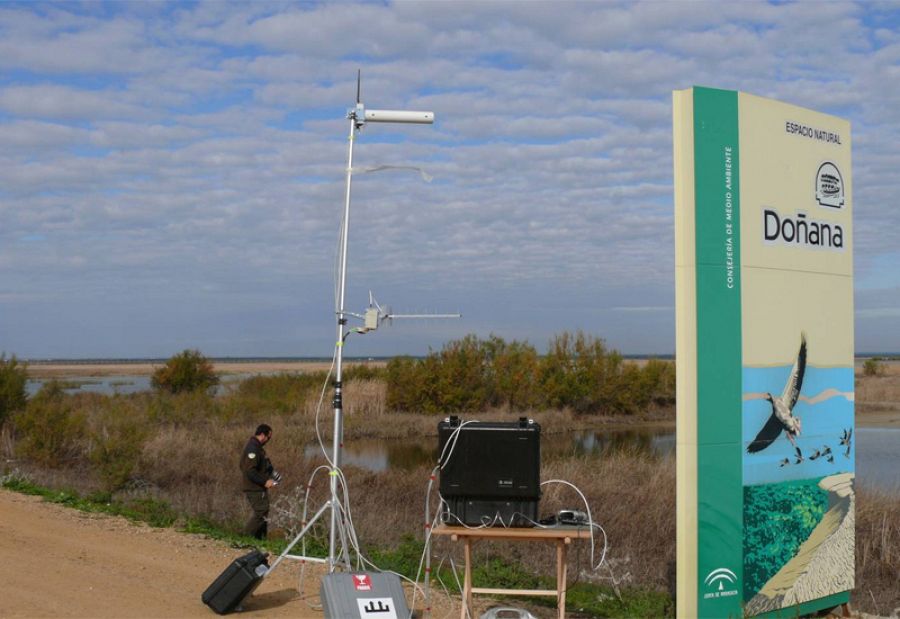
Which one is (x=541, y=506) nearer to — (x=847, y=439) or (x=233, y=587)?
(x=847, y=439)

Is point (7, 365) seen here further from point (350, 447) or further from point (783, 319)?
point (783, 319)

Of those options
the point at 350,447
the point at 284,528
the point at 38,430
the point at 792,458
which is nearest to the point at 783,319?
the point at 792,458

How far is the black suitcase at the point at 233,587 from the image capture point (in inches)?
279

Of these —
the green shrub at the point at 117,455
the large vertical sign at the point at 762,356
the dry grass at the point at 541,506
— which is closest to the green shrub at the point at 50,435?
the dry grass at the point at 541,506

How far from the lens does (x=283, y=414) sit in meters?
37.8

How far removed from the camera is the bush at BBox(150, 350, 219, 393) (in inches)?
1650

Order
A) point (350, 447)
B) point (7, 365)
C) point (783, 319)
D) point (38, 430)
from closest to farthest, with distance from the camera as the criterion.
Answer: point (783, 319) < point (38, 430) < point (7, 365) < point (350, 447)

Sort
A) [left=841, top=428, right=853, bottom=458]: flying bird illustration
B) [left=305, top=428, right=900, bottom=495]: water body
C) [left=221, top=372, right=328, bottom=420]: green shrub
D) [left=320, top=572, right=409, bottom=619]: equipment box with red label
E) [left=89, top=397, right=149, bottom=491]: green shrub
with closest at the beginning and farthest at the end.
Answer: [left=320, top=572, right=409, bottom=619]: equipment box with red label → [left=841, top=428, right=853, bottom=458]: flying bird illustration → [left=89, top=397, right=149, bottom=491]: green shrub → [left=305, top=428, right=900, bottom=495]: water body → [left=221, top=372, right=328, bottom=420]: green shrub

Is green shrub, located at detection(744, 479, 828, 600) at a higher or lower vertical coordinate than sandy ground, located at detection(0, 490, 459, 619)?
higher

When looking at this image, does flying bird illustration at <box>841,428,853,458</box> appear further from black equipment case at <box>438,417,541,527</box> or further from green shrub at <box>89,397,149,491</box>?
green shrub at <box>89,397,149,491</box>

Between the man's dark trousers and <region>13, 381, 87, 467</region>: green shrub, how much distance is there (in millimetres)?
7896

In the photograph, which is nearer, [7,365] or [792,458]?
[792,458]

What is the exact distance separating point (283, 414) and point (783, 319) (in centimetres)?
3202

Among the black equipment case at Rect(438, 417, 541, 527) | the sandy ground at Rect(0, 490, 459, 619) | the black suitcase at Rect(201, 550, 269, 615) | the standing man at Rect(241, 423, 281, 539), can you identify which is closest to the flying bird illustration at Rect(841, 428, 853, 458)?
the black equipment case at Rect(438, 417, 541, 527)
